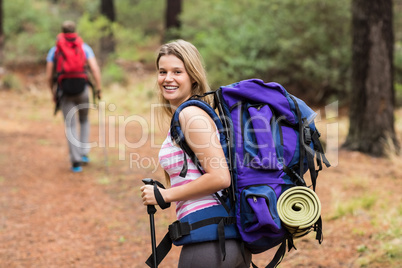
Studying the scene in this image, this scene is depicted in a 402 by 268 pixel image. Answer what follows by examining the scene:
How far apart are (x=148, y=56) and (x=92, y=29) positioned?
10.4 ft

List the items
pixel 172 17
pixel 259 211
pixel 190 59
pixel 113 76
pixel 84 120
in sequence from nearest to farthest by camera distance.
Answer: pixel 259 211 < pixel 190 59 < pixel 84 120 < pixel 113 76 < pixel 172 17

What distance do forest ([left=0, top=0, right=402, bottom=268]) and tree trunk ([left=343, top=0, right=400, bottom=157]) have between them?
0.02 metres

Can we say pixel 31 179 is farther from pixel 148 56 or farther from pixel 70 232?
pixel 148 56

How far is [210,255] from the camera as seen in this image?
2289mm

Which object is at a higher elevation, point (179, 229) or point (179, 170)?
point (179, 170)

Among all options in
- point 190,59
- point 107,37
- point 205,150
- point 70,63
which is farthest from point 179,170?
point 107,37

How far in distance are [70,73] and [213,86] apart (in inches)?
265

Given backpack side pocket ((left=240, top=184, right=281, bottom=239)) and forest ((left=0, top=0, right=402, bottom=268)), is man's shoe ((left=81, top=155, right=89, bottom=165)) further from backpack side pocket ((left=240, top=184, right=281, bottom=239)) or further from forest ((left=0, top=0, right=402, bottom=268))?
backpack side pocket ((left=240, top=184, right=281, bottom=239))

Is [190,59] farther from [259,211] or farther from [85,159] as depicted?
[85,159]

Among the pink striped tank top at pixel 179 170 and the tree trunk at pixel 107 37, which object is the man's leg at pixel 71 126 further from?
the tree trunk at pixel 107 37

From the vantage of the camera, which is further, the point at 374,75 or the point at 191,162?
the point at 374,75

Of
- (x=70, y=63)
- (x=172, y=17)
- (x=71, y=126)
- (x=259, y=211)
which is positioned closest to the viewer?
(x=259, y=211)

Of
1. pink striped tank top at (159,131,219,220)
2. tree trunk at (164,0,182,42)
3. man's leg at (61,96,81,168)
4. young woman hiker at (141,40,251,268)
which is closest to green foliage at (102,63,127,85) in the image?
tree trunk at (164,0,182,42)

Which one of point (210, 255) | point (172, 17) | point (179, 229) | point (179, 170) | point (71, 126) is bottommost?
point (210, 255)
